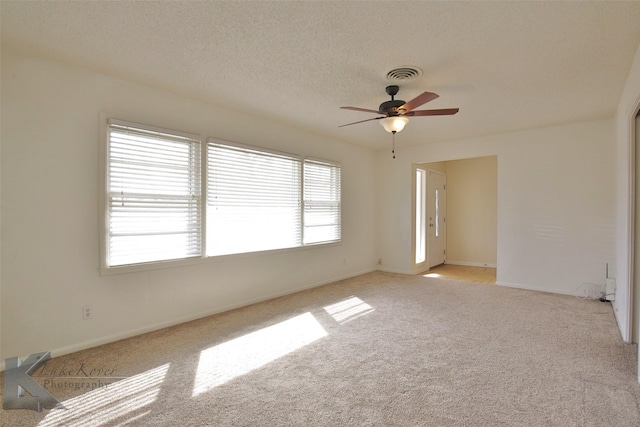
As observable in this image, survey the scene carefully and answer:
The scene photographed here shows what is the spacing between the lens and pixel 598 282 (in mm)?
4559

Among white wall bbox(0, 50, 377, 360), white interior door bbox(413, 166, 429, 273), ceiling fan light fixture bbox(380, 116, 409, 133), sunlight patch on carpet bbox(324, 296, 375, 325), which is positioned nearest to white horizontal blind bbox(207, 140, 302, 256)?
white wall bbox(0, 50, 377, 360)

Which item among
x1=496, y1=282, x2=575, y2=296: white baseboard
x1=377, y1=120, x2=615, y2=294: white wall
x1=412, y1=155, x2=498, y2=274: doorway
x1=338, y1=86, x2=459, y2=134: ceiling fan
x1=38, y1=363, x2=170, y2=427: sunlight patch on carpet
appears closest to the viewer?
x1=38, y1=363, x2=170, y2=427: sunlight patch on carpet

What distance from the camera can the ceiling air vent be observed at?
2.91 metres

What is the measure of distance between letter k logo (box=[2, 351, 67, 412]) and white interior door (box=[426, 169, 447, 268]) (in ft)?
21.2

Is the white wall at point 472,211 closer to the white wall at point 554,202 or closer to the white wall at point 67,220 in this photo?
the white wall at point 554,202

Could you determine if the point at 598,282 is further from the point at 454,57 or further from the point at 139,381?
the point at 139,381

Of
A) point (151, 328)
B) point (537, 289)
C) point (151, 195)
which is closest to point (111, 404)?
point (151, 328)

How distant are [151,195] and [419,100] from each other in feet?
9.28

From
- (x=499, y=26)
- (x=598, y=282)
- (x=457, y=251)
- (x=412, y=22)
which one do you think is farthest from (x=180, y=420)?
(x=457, y=251)

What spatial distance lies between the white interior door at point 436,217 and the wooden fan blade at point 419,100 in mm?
4172

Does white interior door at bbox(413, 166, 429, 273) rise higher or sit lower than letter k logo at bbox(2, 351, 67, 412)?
higher

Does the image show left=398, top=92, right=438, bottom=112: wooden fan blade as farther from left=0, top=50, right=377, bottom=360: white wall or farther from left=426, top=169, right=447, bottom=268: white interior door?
left=426, top=169, right=447, bottom=268: white interior door

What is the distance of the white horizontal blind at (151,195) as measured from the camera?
3.11 metres

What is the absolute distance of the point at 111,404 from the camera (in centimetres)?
207
